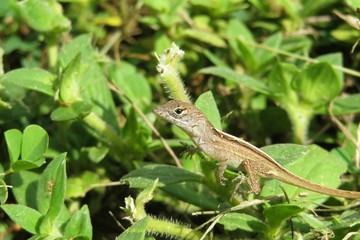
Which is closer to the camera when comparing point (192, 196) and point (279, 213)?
point (279, 213)

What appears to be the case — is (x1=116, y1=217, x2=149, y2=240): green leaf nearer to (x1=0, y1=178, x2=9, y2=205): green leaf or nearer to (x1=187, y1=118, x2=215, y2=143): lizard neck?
(x1=187, y1=118, x2=215, y2=143): lizard neck

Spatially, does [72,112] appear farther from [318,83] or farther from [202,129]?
[318,83]

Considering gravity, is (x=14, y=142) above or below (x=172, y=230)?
above

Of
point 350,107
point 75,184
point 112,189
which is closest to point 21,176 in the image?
point 75,184

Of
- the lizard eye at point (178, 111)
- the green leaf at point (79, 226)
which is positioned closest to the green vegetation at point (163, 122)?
the green leaf at point (79, 226)

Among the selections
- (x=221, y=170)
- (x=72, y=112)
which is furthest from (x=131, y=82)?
(x=221, y=170)

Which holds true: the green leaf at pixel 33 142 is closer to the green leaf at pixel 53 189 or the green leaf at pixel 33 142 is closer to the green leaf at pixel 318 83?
the green leaf at pixel 53 189
